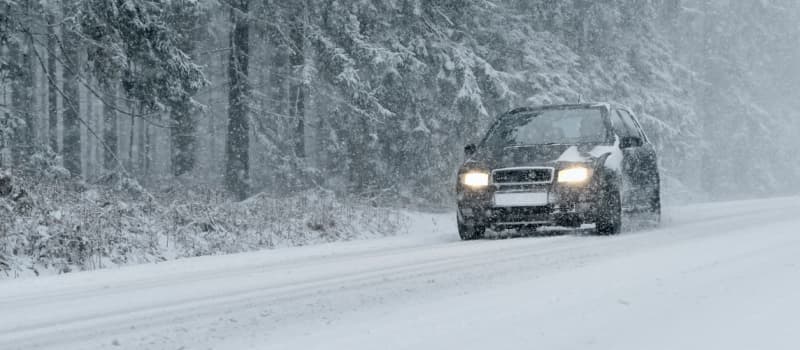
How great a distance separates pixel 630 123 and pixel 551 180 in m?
3.62

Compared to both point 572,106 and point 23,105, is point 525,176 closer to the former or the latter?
point 572,106

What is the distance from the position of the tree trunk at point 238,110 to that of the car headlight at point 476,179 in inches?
381

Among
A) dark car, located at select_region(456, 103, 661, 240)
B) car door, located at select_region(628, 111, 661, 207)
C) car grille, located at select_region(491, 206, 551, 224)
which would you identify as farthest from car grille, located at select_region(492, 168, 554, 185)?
car door, located at select_region(628, 111, 661, 207)

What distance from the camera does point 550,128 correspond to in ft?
39.1

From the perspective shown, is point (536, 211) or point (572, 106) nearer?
point (536, 211)

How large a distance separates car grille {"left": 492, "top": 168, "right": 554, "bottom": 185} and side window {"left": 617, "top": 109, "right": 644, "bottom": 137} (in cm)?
305

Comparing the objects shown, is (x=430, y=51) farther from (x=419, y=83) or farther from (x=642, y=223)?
(x=642, y=223)

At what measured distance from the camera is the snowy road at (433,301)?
4094 mm

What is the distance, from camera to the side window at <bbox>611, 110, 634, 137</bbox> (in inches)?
476

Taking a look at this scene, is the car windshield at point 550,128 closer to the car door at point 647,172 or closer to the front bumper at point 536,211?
the car door at point 647,172

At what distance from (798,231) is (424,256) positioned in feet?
16.9

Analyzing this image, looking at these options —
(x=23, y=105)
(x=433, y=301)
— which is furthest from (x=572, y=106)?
(x=23, y=105)

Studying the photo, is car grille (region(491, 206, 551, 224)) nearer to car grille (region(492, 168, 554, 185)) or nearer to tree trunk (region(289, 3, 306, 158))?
car grille (region(492, 168, 554, 185))

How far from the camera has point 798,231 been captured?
1063 cm
